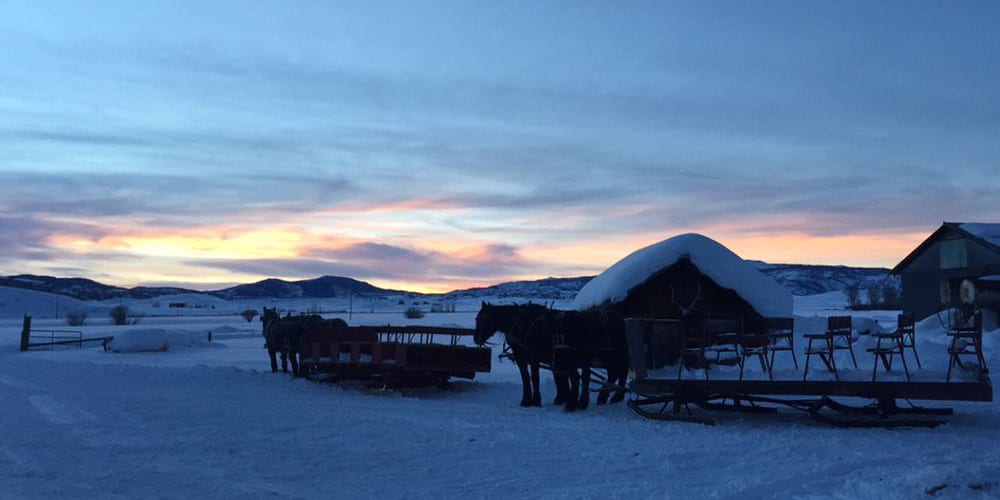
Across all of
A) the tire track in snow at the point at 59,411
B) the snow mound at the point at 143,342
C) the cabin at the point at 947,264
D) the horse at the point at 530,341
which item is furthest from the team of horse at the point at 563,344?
the snow mound at the point at 143,342

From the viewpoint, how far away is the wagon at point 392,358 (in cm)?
1755

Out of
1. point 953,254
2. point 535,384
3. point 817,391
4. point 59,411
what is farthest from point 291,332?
point 953,254

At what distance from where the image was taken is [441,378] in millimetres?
18219

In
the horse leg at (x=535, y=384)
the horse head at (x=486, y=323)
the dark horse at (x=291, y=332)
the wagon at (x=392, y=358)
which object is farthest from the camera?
the dark horse at (x=291, y=332)

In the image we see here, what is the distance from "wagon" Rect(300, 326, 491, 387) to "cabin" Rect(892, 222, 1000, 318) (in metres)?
23.3

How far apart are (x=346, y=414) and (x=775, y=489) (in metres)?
8.02

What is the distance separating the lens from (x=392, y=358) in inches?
703

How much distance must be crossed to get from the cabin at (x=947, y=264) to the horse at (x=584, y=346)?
22.7 metres

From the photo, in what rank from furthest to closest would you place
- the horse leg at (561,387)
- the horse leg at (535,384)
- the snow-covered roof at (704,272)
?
the snow-covered roof at (704,272), the horse leg at (535,384), the horse leg at (561,387)

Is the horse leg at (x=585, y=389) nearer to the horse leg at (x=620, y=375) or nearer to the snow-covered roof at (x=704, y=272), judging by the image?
the horse leg at (x=620, y=375)

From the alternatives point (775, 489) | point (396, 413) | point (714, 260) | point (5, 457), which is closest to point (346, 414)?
point (396, 413)

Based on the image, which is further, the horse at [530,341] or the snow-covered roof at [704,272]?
the snow-covered roof at [704,272]

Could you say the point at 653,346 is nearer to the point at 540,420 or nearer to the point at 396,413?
the point at 540,420

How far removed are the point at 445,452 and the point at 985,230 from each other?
3320cm
